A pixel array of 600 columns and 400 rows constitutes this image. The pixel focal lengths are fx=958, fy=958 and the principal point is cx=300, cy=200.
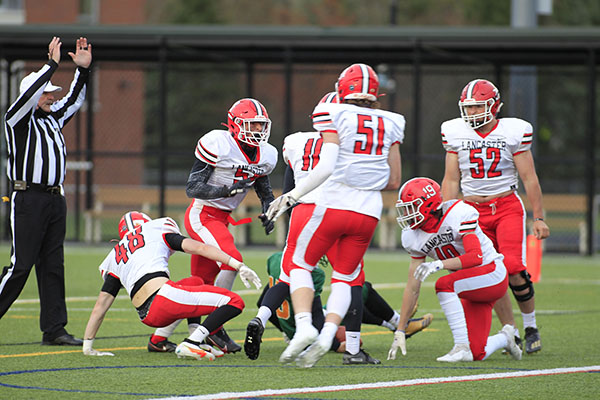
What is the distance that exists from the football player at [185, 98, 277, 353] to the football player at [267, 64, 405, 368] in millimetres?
928

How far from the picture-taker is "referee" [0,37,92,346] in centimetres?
695

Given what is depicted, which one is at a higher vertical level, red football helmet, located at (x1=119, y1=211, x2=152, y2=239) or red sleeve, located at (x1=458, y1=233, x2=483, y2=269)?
red football helmet, located at (x1=119, y1=211, x2=152, y2=239)

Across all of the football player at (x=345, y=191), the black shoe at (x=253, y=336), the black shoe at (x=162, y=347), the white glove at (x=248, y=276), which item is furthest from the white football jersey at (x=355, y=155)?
the black shoe at (x=162, y=347)

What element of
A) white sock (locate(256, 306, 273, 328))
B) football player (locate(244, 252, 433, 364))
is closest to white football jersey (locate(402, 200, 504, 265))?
football player (locate(244, 252, 433, 364))

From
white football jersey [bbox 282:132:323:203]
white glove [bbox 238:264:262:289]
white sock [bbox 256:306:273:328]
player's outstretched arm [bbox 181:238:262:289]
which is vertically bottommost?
white sock [bbox 256:306:273:328]

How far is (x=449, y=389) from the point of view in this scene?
524cm

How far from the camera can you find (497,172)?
23.5 ft

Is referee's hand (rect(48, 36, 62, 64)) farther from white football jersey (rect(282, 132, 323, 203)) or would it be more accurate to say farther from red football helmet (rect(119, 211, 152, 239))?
white football jersey (rect(282, 132, 323, 203))

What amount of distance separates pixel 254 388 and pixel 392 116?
199cm

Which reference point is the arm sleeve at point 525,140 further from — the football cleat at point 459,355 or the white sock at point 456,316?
the football cleat at point 459,355

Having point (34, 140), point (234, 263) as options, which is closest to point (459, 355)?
point (234, 263)

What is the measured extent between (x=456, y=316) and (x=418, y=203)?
2.67 feet

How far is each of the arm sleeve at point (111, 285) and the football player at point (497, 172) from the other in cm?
254

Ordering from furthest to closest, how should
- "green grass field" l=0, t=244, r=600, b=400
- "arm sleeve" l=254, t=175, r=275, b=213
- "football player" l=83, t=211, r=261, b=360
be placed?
"arm sleeve" l=254, t=175, r=275, b=213 → "football player" l=83, t=211, r=261, b=360 → "green grass field" l=0, t=244, r=600, b=400
